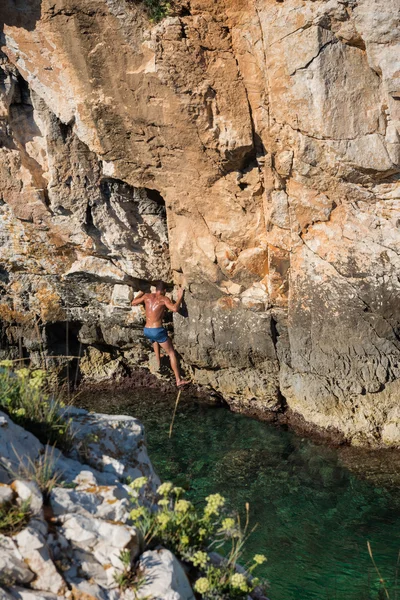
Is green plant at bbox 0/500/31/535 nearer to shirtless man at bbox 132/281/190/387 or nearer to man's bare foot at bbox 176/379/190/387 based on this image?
shirtless man at bbox 132/281/190/387

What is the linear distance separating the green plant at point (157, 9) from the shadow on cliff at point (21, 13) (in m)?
1.37

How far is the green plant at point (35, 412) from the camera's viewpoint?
12.3 ft

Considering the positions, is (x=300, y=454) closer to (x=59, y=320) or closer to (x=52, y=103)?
(x=59, y=320)

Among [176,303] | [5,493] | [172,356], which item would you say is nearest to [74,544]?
[5,493]

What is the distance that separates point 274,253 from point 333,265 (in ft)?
2.84

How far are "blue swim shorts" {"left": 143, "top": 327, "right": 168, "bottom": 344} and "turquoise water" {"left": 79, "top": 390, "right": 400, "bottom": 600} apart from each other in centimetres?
120

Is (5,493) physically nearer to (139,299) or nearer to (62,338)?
(139,299)

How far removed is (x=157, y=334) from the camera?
31.7 ft

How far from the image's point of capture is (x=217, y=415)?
973 centimetres

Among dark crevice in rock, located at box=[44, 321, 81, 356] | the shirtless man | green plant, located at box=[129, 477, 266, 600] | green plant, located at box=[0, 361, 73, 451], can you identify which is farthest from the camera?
dark crevice in rock, located at box=[44, 321, 81, 356]

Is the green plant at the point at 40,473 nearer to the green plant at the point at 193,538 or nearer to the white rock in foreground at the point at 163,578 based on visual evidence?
the green plant at the point at 193,538

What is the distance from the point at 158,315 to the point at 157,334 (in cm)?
30

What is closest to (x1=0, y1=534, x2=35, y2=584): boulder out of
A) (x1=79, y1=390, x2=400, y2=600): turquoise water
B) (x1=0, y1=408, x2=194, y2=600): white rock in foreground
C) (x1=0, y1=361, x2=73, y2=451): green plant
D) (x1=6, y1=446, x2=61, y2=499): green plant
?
(x1=0, y1=408, x2=194, y2=600): white rock in foreground

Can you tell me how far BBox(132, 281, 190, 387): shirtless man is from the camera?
952 cm
